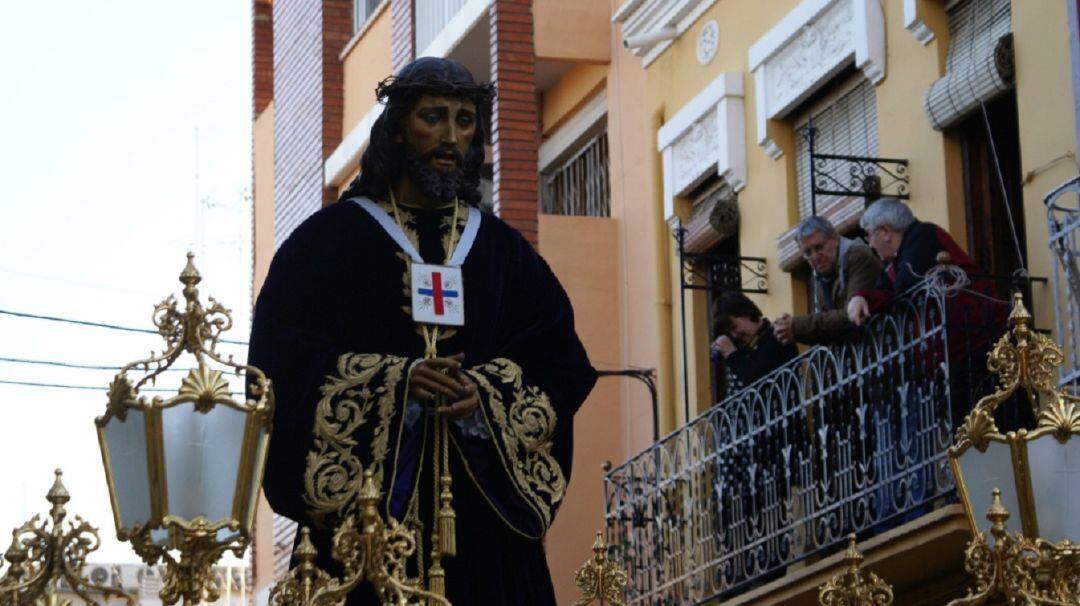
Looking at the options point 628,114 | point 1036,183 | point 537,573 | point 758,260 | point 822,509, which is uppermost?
point 628,114

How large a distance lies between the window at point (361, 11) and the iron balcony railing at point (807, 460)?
8.07m

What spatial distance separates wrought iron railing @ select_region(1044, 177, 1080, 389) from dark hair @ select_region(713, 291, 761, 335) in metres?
2.25

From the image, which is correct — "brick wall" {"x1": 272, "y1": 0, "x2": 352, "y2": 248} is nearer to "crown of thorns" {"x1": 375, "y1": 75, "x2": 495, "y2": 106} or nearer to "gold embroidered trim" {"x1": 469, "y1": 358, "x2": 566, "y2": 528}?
"crown of thorns" {"x1": 375, "y1": 75, "x2": 495, "y2": 106}

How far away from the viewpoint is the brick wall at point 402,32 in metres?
19.4

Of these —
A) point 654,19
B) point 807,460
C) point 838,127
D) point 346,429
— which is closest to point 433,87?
point 346,429

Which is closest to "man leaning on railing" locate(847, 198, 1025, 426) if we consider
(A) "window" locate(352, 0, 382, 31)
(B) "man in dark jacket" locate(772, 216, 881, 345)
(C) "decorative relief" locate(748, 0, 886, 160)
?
(B) "man in dark jacket" locate(772, 216, 881, 345)

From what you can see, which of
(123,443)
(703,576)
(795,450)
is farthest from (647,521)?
(123,443)

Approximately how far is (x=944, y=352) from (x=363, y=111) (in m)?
11.1

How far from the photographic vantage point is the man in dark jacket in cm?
1136

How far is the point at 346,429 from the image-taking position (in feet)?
21.1

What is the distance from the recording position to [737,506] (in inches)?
515

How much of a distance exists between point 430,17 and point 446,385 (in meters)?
13.3

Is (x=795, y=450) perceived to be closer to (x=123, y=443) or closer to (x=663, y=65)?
(x=663, y=65)

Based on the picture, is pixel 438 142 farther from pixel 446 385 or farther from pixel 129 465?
pixel 129 465
